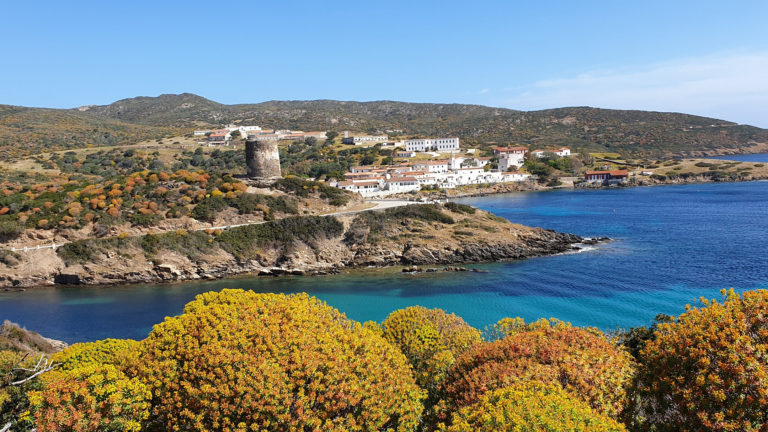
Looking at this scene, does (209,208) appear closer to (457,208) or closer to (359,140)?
(457,208)

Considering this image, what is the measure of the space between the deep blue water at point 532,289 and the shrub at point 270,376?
14411 millimetres

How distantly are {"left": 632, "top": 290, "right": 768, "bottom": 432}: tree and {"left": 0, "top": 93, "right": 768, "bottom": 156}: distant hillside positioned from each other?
331 feet

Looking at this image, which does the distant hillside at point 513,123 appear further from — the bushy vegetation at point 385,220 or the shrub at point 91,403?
the shrub at point 91,403

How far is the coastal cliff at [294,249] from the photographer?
32094 mm

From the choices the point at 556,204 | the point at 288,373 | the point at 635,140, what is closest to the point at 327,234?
the point at 288,373

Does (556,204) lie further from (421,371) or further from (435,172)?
(421,371)

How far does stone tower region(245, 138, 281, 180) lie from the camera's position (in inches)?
1812

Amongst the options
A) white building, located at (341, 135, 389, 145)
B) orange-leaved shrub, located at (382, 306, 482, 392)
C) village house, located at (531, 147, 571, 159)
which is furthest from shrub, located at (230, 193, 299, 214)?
village house, located at (531, 147, 571, 159)

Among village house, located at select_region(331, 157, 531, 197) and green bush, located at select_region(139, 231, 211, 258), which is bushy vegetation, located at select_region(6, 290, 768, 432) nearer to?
green bush, located at select_region(139, 231, 211, 258)

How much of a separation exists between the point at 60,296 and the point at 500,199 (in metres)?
58.6

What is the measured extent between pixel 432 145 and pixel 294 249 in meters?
68.5

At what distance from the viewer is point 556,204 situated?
2482 inches

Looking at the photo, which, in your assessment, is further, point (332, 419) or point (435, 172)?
point (435, 172)

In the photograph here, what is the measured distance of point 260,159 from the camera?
4628 cm
